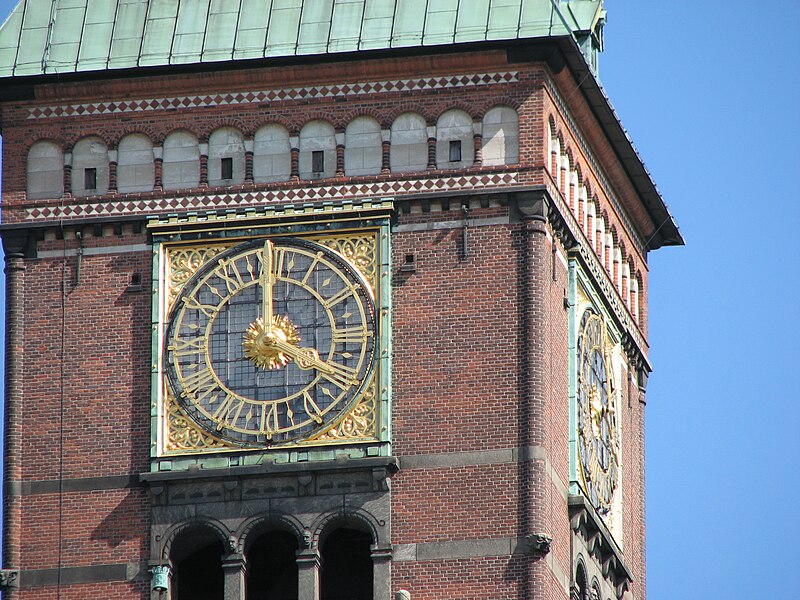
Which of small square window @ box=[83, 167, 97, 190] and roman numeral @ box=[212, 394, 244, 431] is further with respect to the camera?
small square window @ box=[83, 167, 97, 190]

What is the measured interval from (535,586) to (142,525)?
7042mm

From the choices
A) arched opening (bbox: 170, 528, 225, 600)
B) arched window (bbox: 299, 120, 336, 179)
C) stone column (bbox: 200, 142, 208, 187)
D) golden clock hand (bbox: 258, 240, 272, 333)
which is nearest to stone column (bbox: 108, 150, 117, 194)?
stone column (bbox: 200, 142, 208, 187)

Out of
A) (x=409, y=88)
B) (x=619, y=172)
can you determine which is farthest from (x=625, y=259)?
(x=409, y=88)

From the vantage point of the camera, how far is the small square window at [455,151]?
253 ft

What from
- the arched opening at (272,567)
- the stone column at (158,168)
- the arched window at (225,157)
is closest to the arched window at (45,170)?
the stone column at (158,168)

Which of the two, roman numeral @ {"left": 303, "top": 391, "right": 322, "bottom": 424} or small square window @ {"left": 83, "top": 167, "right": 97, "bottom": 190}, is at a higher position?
small square window @ {"left": 83, "top": 167, "right": 97, "bottom": 190}

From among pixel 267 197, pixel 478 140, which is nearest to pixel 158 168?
pixel 267 197

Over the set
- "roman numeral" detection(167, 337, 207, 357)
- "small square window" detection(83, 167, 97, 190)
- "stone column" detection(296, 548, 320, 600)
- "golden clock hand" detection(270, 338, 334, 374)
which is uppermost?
"small square window" detection(83, 167, 97, 190)

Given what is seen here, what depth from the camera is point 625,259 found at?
8431cm

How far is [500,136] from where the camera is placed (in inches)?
3036

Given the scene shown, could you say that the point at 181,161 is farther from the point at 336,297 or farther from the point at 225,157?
the point at 336,297

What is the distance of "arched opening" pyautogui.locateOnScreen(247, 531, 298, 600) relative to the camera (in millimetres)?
76625

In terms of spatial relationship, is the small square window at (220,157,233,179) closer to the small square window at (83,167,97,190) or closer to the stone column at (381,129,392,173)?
the small square window at (83,167,97,190)

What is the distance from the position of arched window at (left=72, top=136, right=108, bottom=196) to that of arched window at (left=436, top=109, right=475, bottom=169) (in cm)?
607
